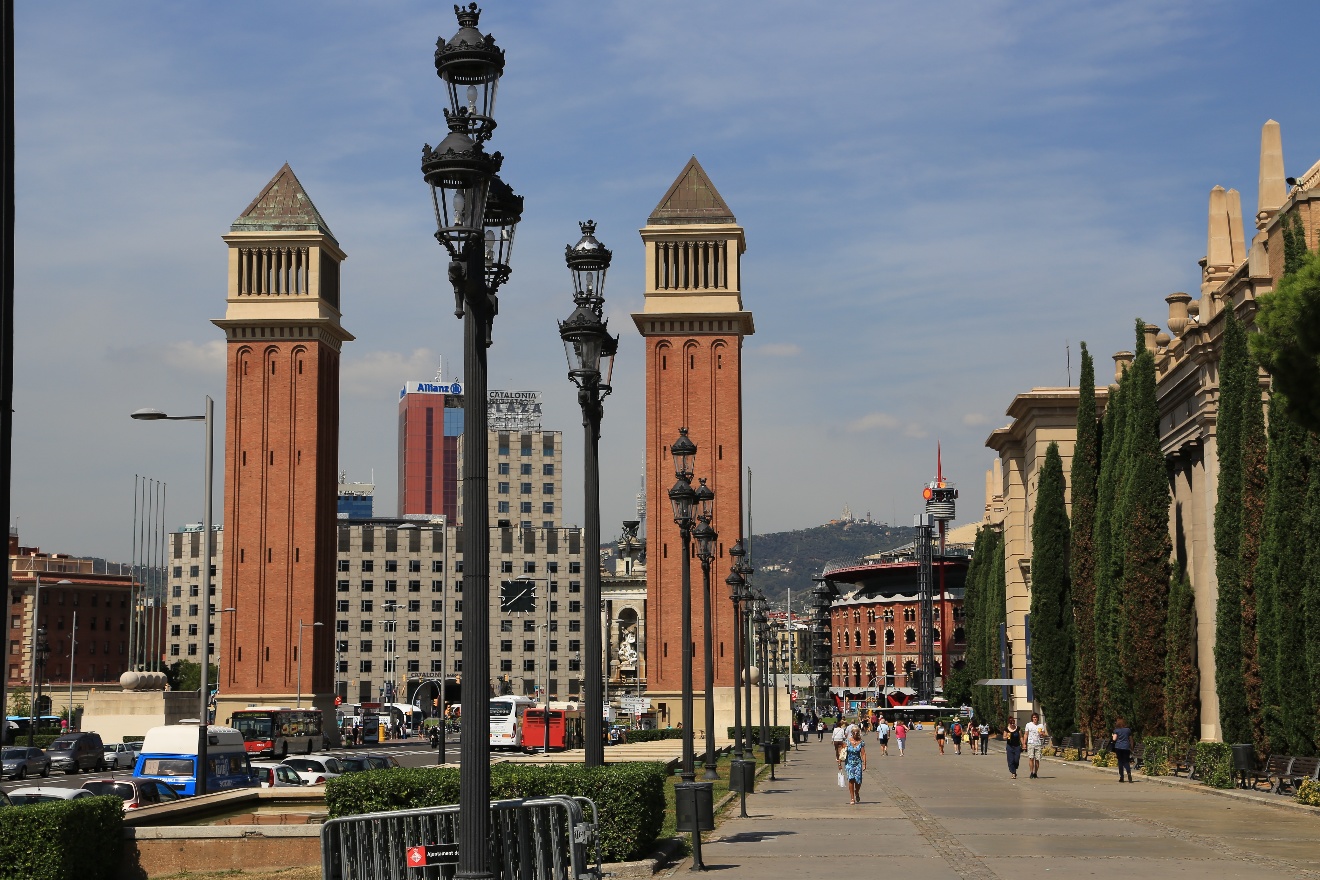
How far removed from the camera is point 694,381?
8212 cm

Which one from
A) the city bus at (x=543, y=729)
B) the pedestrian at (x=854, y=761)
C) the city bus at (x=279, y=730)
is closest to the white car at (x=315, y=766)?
the pedestrian at (x=854, y=761)

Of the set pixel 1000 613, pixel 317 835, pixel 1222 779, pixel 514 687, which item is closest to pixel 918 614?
pixel 514 687

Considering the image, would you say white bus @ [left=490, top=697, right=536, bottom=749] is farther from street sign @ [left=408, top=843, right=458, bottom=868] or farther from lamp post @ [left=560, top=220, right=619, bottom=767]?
street sign @ [left=408, top=843, right=458, bottom=868]

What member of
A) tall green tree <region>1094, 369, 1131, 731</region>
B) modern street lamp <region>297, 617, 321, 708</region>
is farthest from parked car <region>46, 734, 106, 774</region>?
tall green tree <region>1094, 369, 1131, 731</region>

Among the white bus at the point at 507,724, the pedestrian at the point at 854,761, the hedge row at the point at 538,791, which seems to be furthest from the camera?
the white bus at the point at 507,724

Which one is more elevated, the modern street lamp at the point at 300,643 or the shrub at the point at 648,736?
the modern street lamp at the point at 300,643

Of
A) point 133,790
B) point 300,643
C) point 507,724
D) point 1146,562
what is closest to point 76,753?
point 507,724

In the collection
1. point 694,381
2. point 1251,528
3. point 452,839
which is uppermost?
point 694,381

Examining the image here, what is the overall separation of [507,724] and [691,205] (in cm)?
3022

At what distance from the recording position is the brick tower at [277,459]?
85625 mm

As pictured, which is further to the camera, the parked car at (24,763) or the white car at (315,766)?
the parked car at (24,763)

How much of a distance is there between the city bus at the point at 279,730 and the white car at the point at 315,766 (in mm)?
31192

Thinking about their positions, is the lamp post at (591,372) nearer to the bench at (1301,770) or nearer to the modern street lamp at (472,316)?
the modern street lamp at (472,316)

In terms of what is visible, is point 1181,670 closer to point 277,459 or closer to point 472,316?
point 472,316
